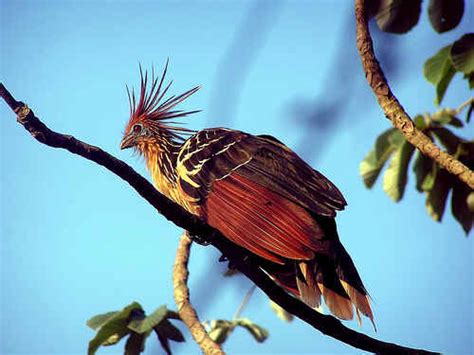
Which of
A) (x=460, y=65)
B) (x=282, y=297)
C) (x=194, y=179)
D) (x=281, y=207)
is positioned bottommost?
(x=282, y=297)

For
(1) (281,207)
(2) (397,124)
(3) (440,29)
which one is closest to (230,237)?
(1) (281,207)

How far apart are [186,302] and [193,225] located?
0.84 m

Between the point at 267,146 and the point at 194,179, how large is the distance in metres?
0.56

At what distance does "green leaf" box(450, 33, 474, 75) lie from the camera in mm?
4309

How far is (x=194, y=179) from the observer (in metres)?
4.55

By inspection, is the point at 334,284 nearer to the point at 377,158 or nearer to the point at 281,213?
the point at 281,213

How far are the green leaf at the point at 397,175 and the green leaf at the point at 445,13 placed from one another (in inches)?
35.0

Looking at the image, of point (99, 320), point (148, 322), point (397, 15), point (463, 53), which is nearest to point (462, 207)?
point (463, 53)

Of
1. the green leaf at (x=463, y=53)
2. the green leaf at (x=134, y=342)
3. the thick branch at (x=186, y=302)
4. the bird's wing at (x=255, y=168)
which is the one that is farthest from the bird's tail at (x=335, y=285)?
the green leaf at (x=463, y=53)

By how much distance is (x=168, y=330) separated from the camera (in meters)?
4.23

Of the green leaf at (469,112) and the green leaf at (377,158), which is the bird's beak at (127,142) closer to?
the green leaf at (377,158)

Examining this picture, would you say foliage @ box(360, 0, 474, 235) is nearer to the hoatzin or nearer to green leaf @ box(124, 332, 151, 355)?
the hoatzin

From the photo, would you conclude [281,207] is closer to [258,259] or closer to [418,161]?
[258,259]

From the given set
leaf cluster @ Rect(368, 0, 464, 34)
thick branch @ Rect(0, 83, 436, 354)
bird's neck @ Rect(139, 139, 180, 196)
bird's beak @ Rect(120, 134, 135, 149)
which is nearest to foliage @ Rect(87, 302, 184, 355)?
thick branch @ Rect(0, 83, 436, 354)
